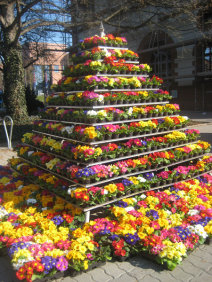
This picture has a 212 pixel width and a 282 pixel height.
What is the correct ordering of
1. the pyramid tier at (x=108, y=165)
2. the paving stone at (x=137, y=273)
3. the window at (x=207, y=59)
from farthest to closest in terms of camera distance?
1. the window at (x=207, y=59)
2. the pyramid tier at (x=108, y=165)
3. the paving stone at (x=137, y=273)

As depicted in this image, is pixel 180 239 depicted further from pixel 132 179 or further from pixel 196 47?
pixel 196 47

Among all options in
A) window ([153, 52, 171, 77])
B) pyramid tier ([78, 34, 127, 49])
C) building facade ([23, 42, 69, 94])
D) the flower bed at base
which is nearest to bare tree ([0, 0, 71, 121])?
building facade ([23, 42, 69, 94])

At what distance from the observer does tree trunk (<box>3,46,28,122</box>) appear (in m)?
14.5

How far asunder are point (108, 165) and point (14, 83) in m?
11.3

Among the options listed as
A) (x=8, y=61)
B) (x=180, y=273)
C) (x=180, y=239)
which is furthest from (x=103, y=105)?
(x=8, y=61)

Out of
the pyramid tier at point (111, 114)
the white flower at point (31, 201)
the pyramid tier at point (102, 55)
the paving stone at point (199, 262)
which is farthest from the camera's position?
the pyramid tier at point (102, 55)

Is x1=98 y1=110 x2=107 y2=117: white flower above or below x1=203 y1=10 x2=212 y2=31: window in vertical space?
below

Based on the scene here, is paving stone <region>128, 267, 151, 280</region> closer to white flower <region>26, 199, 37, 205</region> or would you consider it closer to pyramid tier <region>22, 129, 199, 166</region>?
pyramid tier <region>22, 129, 199, 166</region>

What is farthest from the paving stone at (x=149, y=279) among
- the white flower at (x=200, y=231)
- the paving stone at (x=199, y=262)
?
the white flower at (x=200, y=231)

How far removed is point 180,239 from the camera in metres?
3.97

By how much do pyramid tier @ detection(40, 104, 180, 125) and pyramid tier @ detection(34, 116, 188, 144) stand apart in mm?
107

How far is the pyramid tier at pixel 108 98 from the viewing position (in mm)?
5219

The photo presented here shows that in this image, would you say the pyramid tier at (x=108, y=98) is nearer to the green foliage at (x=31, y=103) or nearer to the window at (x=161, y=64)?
the green foliage at (x=31, y=103)

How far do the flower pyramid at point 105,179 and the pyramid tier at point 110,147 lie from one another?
21mm
